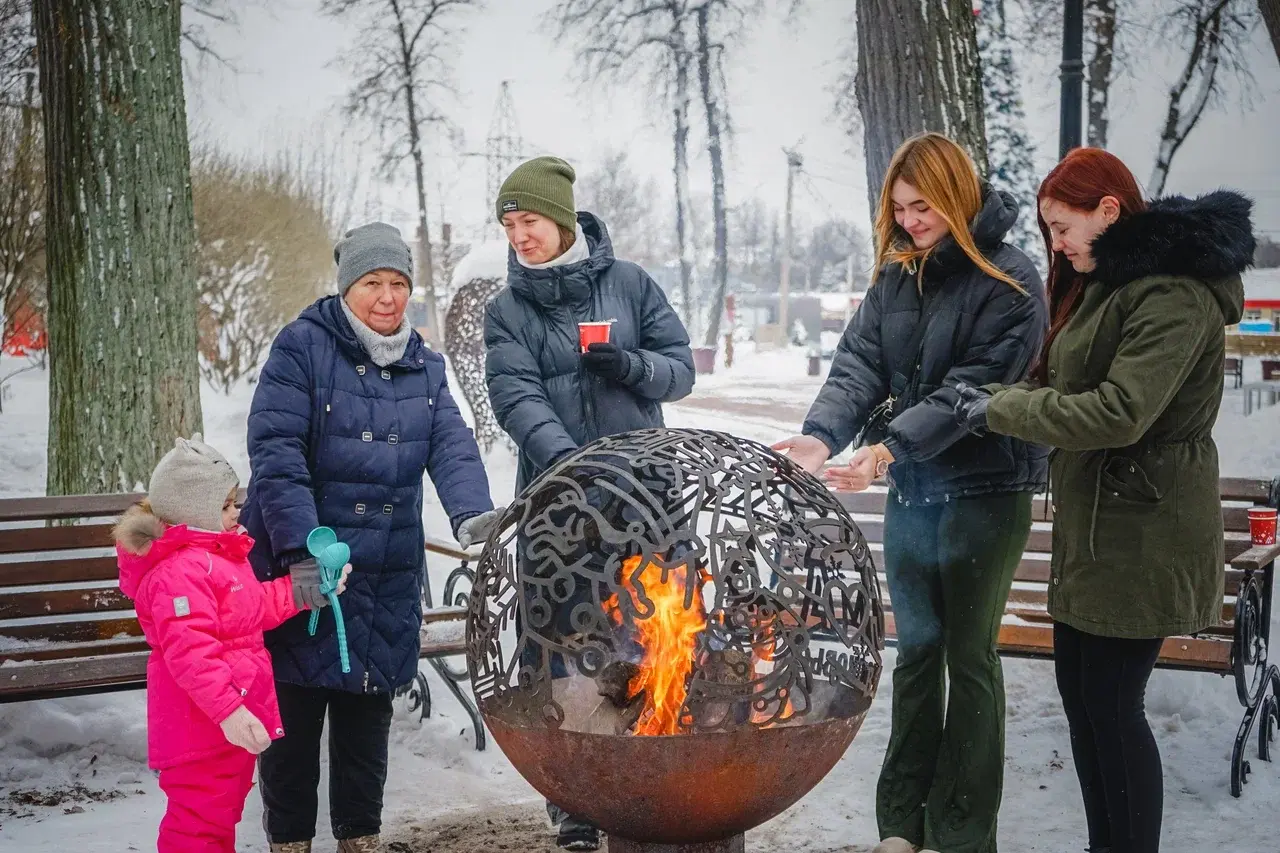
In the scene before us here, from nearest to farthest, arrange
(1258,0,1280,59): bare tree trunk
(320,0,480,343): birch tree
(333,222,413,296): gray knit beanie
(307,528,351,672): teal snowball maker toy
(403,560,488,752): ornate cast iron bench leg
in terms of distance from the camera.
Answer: (307,528,351,672): teal snowball maker toy → (333,222,413,296): gray knit beanie → (403,560,488,752): ornate cast iron bench leg → (1258,0,1280,59): bare tree trunk → (320,0,480,343): birch tree

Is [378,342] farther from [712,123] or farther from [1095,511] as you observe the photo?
[712,123]

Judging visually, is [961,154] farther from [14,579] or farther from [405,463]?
[14,579]

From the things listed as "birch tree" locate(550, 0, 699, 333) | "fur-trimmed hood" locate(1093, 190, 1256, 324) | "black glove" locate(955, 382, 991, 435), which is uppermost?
"birch tree" locate(550, 0, 699, 333)

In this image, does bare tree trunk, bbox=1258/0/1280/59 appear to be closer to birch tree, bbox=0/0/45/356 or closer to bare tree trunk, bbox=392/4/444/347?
bare tree trunk, bbox=392/4/444/347

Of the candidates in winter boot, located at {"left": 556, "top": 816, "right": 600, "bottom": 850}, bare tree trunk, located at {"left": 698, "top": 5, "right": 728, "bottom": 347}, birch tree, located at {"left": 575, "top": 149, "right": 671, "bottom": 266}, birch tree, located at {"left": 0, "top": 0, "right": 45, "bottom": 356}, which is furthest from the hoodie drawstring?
birch tree, located at {"left": 0, "top": 0, "right": 45, "bottom": 356}

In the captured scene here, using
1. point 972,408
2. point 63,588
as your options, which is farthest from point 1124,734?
point 63,588

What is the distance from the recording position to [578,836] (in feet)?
11.1

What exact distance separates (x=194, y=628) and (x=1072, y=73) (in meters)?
5.13

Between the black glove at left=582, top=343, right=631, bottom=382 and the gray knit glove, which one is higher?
the black glove at left=582, top=343, right=631, bottom=382

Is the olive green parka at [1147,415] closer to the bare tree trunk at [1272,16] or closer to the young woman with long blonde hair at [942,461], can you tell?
the young woman with long blonde hair at [942,461]

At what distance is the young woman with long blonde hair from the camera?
114 inches

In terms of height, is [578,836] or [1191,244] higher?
[1191,244]

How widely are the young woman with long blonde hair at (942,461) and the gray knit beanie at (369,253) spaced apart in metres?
1.13

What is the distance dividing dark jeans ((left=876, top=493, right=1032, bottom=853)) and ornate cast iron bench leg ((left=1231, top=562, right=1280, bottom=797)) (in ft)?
3.89
